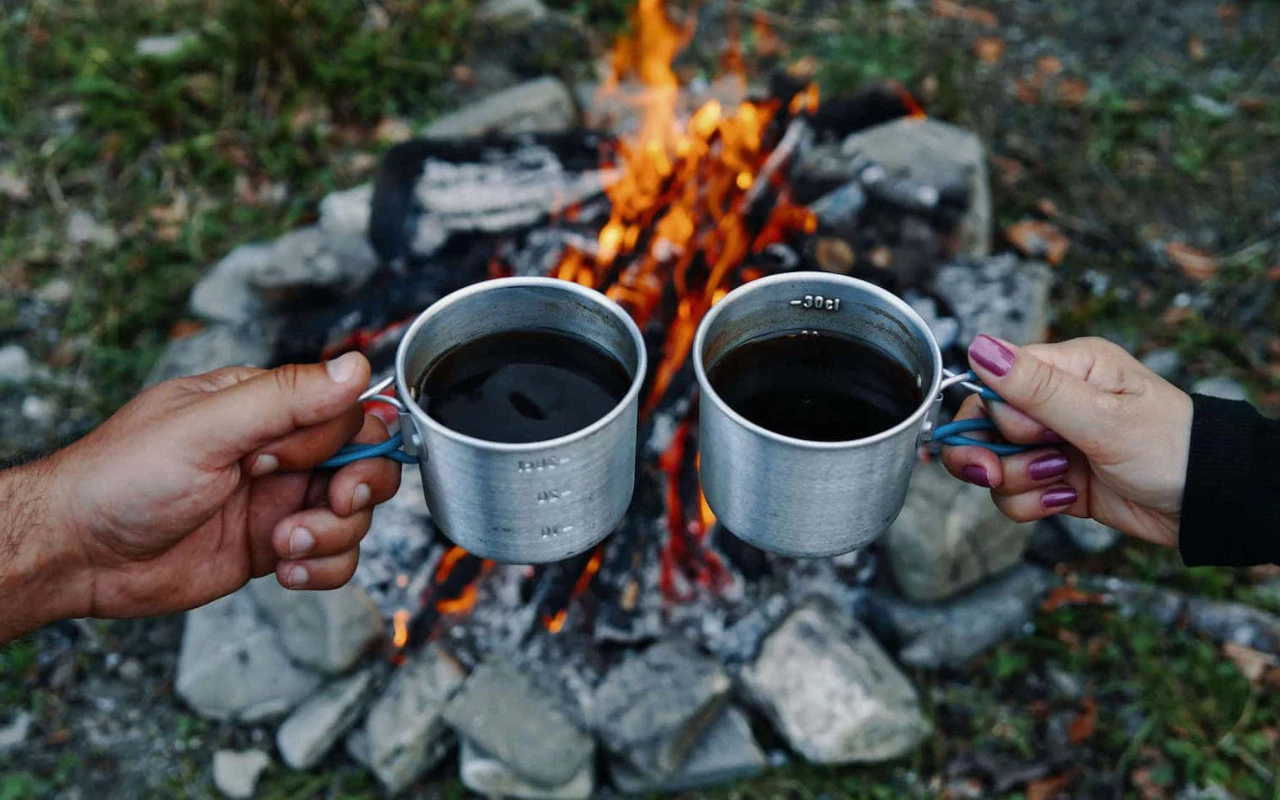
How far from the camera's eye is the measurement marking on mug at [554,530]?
188 centimetres

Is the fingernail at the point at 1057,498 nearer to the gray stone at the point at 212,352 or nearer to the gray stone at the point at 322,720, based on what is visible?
the gray stone at the point at 322,720

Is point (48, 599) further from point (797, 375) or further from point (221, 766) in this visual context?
point (797, 375)

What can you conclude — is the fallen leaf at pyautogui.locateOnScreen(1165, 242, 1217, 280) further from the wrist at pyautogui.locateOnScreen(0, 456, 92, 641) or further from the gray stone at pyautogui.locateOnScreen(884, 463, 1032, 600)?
the wrist at pyautogui.locateOnScreen(0, 456, 92, 641)

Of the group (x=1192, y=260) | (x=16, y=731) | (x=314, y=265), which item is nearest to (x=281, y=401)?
(x=16, y=731)

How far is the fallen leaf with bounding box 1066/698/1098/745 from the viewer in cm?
327

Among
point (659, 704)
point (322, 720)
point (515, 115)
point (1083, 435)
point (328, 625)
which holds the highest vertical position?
point (1083, 435)

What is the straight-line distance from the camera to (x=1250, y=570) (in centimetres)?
362

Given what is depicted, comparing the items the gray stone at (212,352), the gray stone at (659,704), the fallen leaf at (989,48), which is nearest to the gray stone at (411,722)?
the gray stone at (659,704)

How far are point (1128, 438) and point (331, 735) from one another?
2.34 meters

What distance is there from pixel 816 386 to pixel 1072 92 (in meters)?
4.02

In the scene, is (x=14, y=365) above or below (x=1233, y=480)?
below

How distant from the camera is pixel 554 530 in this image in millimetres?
1891

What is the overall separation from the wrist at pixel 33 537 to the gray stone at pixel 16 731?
1064mm

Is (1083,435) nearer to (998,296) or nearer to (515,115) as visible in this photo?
(998,296)
